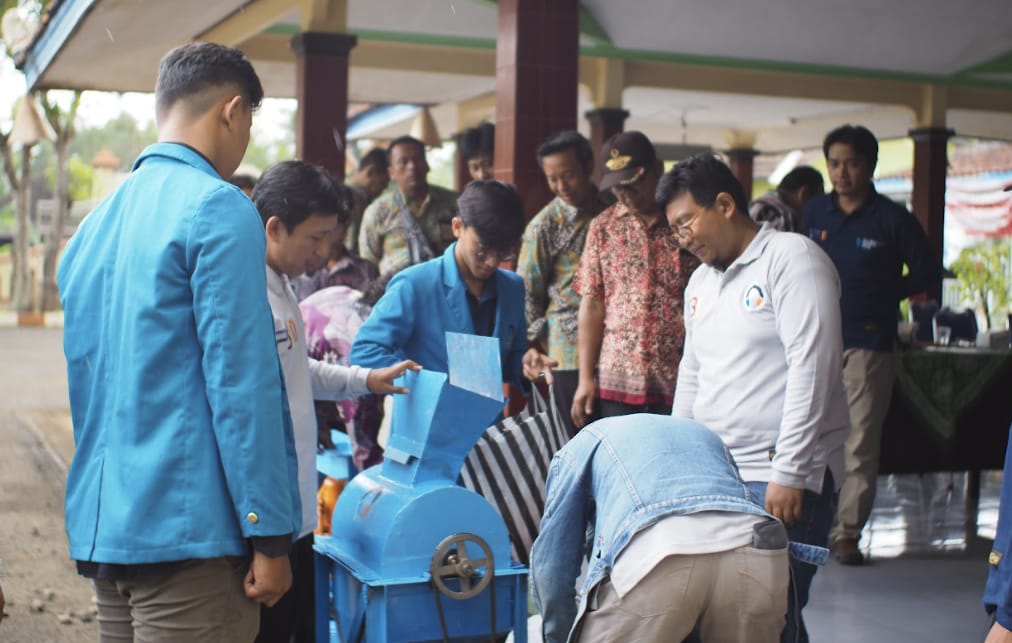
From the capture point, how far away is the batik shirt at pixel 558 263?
554 cm

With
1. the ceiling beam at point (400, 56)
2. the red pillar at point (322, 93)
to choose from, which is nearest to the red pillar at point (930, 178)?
the ceiling beam at point (400, 56)

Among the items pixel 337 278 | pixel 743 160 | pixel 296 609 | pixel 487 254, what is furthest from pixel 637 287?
pixel 743 160

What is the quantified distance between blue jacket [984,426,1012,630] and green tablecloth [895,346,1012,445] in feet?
15.6

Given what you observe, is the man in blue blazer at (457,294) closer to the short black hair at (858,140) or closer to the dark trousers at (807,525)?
the dark trousers at (807,525)

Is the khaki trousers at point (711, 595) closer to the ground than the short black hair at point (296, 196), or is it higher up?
closer to the ground

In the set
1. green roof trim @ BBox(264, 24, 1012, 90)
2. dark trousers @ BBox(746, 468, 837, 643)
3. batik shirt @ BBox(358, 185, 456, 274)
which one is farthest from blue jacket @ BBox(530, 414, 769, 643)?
green roof trim @ BBox(264, 24, 1012, 90)

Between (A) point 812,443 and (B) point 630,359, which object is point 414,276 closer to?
(B) point 630,359

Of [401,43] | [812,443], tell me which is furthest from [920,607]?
[401,43]

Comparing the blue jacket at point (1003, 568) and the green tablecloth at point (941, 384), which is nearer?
the blue jacket at point (1003, 568)

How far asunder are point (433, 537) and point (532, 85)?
3632 mm

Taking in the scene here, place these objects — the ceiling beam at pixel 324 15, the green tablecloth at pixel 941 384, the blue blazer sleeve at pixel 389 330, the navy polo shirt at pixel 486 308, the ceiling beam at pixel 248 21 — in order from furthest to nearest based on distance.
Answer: the ceiling beam at pixel 248 21
the ceiling beam at pixel 324 15
the green tablecloth at pixel 941 384
the navy polo shirt at pixel 486 308
the blue blazer sleeve at pixel 389 330

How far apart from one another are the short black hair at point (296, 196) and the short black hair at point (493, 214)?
Answer: 0.84 metres

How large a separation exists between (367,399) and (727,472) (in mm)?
2272

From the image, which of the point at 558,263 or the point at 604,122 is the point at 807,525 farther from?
the point at 604,122
